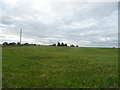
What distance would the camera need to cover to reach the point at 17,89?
4508 mm

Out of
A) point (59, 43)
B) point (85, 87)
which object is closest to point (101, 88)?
point (85, 87)

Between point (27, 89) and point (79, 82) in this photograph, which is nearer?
point (27, 89)

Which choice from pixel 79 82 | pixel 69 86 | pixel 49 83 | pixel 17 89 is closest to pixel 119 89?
pixel 79 82

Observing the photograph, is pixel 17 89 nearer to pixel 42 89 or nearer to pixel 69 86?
pixel 42 89

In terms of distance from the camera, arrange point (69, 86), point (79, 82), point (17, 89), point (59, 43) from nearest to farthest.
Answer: point (17, 89), point (69, 86), point (79, 82), point (59, 43)

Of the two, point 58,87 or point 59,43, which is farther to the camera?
point 59,43

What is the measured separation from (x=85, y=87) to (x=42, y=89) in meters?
1.68

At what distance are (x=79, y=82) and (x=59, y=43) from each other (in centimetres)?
7208

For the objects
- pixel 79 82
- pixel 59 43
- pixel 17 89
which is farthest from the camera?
pixel 59 43

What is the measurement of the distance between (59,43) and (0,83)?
72382mm

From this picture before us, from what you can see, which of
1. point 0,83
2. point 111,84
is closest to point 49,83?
point 0,83

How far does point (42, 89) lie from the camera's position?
4574 millimetres

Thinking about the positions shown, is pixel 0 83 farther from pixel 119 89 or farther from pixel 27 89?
pixel 119 89

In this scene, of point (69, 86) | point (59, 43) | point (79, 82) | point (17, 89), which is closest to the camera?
point (17, 89)
